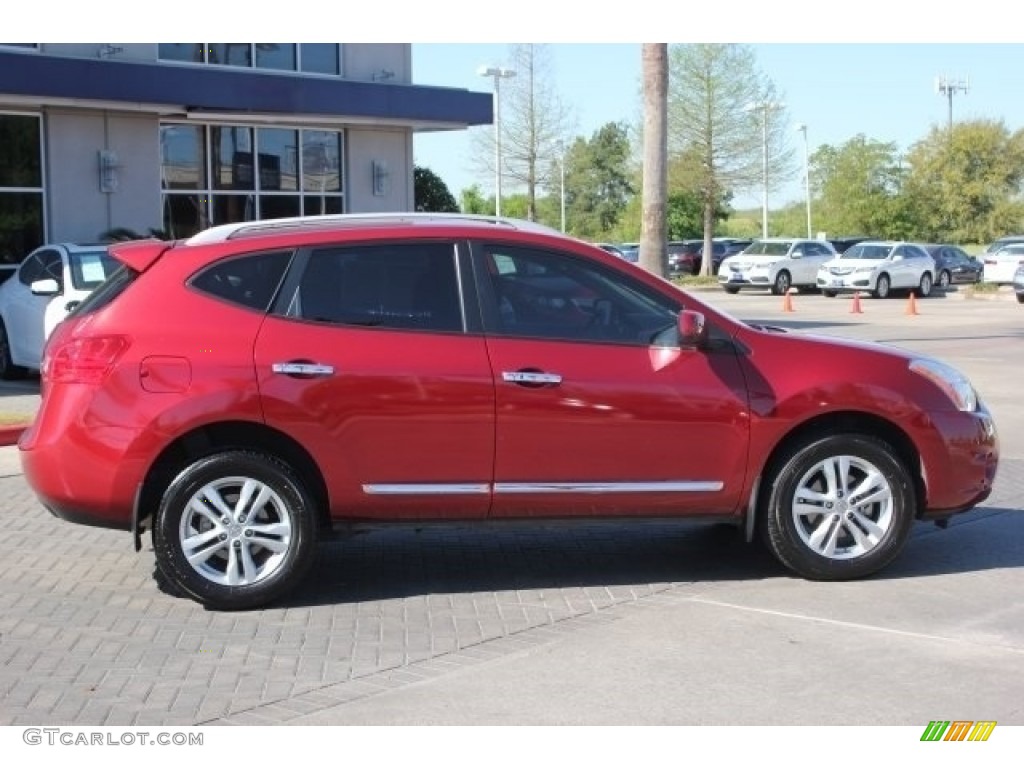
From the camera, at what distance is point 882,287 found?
39906mm

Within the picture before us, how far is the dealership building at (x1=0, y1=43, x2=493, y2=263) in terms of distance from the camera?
19.6 metres

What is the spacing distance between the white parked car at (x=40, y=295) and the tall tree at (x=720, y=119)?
3740 cm

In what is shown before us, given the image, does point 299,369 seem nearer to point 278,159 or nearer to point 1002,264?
point 278,159

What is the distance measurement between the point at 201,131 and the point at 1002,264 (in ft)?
87.1

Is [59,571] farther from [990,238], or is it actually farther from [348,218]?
[990,238]

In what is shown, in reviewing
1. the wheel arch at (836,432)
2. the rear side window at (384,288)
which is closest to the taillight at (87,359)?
the rear side window at (384,288)

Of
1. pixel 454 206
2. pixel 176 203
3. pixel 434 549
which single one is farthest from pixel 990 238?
pixel 434 549

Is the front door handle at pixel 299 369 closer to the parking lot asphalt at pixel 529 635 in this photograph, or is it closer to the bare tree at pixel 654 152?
the parking lot asphalt at pixel 529 635

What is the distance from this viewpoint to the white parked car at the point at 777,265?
4209 centimetres

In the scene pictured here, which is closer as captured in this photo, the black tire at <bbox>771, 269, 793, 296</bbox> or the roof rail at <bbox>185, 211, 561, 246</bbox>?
the roof rail at <bbox>185, 211, 561, 246</bbox>

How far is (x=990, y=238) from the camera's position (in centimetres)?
6838

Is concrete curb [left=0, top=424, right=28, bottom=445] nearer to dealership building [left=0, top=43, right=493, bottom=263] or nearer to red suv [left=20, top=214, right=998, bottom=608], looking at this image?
red suv [left=20, top=214, right=998, bottom=608]

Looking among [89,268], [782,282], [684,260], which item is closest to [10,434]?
[89,268]

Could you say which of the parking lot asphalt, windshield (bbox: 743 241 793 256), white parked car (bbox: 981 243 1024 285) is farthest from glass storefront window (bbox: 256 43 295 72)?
white parked car (bbox: 981 243 1024 285)
